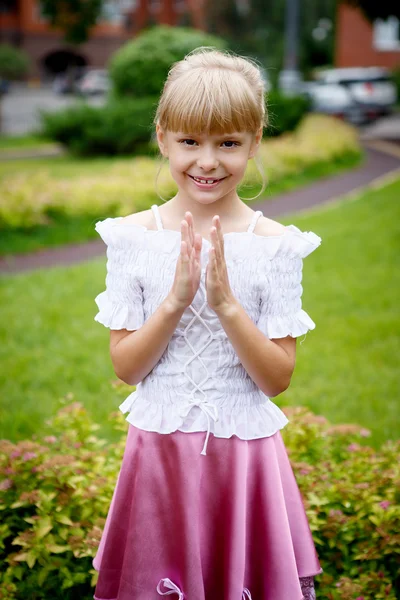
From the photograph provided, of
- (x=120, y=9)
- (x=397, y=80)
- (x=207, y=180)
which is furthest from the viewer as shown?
(x=120, y=9)

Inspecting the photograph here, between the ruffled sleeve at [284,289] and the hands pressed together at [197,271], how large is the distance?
0.53 feet

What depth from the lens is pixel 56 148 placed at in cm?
1862

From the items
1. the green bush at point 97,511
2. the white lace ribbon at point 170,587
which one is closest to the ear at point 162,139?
the white lace ribbon at point 170,587

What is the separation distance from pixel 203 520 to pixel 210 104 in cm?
114

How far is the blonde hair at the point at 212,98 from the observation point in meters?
1.77

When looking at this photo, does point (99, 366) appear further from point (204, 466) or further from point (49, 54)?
point (49, 54)

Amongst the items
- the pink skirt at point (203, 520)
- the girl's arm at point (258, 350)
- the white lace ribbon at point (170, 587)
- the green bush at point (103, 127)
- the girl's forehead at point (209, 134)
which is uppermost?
the green bush at point (103, 127)

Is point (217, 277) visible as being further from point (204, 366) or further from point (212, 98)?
point (212, 98)

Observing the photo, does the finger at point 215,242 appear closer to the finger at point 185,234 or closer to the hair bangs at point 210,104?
the finger at point 185,234

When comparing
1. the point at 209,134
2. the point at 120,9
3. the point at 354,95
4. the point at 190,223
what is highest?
the point at 120,9

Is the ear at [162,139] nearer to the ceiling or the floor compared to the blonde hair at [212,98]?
nearer to the floor

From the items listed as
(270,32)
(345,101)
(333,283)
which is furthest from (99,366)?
(270,32)

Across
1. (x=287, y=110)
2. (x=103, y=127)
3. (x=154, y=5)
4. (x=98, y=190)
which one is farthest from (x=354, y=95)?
(x=154, y=5)

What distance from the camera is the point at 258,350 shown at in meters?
1.84
